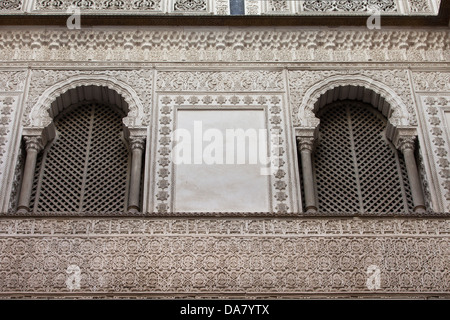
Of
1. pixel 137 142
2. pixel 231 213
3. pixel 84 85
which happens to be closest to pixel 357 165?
pixel 231 213

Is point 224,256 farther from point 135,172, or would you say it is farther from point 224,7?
point 224,7

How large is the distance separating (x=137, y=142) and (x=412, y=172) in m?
3.54

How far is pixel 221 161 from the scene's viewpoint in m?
10.2

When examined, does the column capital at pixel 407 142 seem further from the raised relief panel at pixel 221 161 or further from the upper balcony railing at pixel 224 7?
the upper balcony railing at pixel 224 7

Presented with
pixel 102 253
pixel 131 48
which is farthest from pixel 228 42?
pixel 102 253

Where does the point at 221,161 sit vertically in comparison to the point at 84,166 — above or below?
below

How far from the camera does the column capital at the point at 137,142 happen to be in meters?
10.3

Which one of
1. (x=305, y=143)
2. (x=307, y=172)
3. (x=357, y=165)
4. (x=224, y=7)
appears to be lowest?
(x=307, y=172)

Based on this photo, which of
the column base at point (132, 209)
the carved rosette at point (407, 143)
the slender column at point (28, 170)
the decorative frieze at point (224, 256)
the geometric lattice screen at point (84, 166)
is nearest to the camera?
the decorative frieze at point (224, 256)

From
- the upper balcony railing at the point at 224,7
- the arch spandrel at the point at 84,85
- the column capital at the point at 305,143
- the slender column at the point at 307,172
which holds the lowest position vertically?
the slender column at the point at 307,172

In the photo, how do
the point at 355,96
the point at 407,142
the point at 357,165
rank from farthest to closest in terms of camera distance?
the point at 355,96 → the point at 357,165 → the point at 407,142

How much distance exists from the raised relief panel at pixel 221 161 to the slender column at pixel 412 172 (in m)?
1.83

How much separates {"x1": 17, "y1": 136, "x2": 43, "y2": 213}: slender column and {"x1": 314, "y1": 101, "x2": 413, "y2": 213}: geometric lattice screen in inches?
144

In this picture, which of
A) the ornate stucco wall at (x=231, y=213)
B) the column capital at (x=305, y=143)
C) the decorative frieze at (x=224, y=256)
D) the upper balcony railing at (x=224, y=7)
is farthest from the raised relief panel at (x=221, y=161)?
the upper balcony railing at (x=224, y=7)
